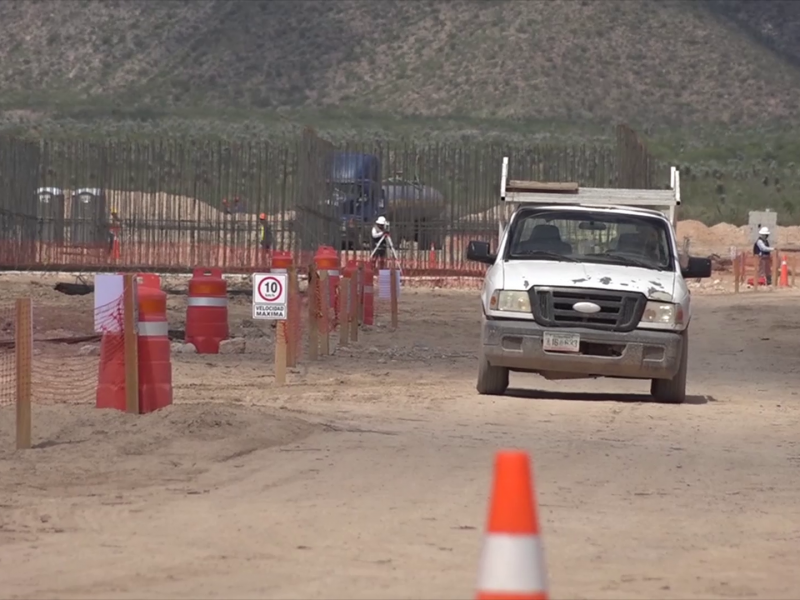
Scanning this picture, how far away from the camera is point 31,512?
30.6ft

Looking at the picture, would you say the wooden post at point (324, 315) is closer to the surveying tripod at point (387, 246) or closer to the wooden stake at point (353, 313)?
the wooden stake at point (353, 313)

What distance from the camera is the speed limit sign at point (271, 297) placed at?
618 inches

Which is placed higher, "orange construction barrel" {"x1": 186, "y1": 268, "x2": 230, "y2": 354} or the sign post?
the sign post

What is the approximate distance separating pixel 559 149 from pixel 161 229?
28.4ft

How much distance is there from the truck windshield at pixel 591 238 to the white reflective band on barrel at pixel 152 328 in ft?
15.4

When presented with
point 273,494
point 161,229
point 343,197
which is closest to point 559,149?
point 343,197

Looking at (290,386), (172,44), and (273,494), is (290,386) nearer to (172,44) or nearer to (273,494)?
(273,494)

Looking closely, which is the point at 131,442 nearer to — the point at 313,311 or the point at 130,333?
the point at 130,333

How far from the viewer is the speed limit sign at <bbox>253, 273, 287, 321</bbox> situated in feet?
51.5

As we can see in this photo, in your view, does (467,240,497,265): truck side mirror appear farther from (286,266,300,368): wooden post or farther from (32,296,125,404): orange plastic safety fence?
(32,296,125,404): orange plastic safety fence

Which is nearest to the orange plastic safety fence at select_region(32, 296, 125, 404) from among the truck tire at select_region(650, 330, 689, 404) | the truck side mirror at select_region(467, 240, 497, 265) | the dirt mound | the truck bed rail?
the dirt mound

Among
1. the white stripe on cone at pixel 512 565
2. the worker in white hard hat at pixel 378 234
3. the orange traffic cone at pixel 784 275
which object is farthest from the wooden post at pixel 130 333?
the orange traffic cone at pixel 784 275

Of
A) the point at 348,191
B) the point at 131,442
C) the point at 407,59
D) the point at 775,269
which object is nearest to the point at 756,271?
the point at 775,269

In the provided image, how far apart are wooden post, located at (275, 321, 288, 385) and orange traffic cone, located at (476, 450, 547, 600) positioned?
36.5ft
